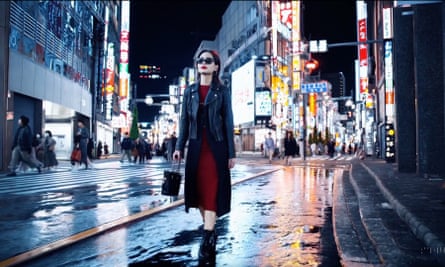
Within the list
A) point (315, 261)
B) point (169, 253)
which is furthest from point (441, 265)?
point (169, 253)

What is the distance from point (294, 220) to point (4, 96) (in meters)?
13.9

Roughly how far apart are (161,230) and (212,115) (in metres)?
1.79

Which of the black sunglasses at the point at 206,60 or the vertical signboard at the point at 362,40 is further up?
the vertical signboard at the point at 362,40

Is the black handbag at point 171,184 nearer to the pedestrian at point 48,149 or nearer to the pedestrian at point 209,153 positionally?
the pedestrian at point 209,153

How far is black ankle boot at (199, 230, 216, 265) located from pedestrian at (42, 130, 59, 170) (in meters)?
14.8

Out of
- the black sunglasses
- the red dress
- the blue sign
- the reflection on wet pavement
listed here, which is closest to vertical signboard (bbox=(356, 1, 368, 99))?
the blue sign

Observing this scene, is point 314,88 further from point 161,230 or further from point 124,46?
point 161,230

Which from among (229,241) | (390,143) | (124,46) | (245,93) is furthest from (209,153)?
(124,46)

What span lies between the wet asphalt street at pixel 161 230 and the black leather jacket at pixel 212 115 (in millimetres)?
953

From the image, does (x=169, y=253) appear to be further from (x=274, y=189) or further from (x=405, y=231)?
(x=274, y=189)

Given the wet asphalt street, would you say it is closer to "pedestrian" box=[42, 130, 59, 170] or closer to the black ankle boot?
the black ankle boot

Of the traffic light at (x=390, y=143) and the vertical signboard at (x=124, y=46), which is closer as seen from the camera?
the traffic light at (x=390, y=143)

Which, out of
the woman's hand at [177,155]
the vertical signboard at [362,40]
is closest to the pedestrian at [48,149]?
the woman's hand at [177,155]

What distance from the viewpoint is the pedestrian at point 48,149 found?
17188mm
